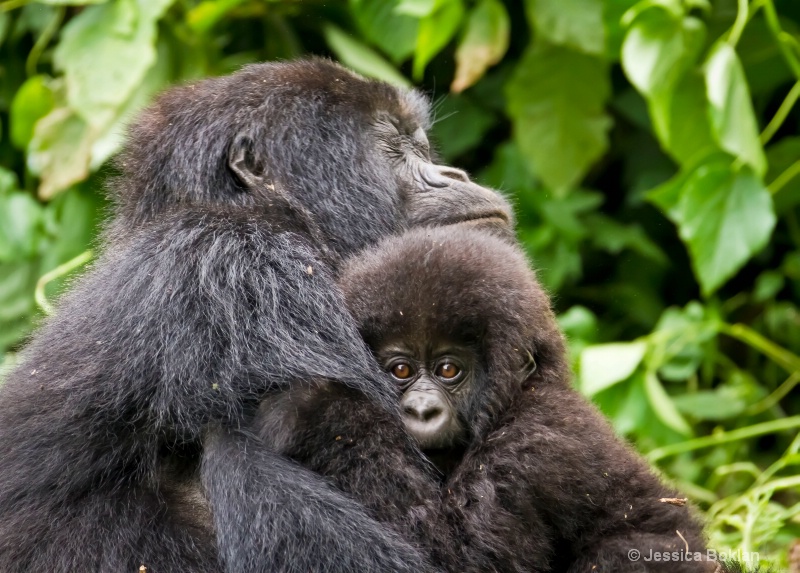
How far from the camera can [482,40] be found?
4273 mm

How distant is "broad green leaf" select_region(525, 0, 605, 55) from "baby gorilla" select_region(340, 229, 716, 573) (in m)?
1.93

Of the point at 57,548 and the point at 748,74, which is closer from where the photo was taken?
the point at 57,548

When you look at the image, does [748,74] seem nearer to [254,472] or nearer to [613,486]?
[613,486]

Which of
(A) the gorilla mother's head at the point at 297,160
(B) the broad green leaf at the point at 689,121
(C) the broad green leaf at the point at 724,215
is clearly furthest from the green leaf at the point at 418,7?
(C) the broad green leaf at the point at 724,215

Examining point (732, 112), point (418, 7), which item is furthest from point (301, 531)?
point (418, 7)

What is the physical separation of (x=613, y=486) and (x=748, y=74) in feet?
9.45

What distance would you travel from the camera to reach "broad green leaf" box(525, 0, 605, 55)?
14.0ft

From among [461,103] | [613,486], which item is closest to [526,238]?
[461,103]

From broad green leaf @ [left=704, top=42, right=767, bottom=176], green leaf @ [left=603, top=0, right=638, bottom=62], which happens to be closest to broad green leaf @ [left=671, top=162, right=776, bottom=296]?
broad green leaf @ [left=704, top=42, right=767, bottom=176]

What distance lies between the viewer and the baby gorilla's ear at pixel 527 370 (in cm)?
244

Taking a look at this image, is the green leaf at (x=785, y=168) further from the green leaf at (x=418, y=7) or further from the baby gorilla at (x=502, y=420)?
the baby gorilla at (x=502, y=420)

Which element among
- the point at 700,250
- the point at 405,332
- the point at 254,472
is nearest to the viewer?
the point at 254,472

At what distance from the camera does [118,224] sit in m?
2.99

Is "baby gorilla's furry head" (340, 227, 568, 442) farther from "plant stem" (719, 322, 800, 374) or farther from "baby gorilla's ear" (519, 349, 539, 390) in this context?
"plant stem" (719, 322, 800, 374)
